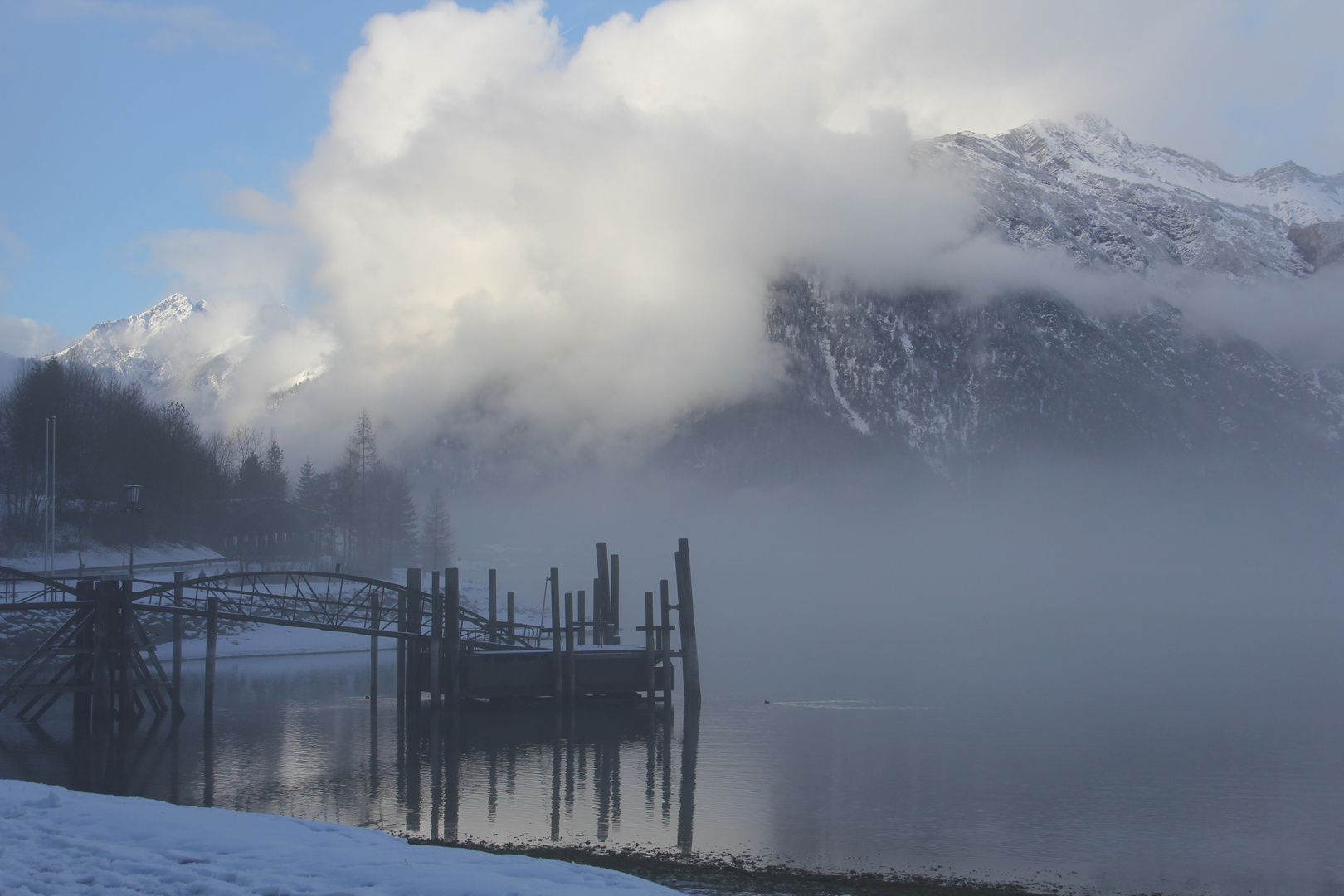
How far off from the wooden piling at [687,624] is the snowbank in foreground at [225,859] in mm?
31100

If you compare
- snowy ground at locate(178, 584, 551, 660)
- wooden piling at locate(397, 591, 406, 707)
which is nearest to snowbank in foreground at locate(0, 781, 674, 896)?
wooden piling at locate(397, 591, 406, 707)

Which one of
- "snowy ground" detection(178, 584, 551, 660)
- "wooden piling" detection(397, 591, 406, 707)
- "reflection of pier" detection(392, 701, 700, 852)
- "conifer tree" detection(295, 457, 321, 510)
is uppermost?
"conifer tree" detection(295, 457, 321, 510)

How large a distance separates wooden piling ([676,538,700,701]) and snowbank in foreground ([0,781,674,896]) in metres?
31.1

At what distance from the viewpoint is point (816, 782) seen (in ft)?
120

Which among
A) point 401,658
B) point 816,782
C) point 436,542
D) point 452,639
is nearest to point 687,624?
point 452,639

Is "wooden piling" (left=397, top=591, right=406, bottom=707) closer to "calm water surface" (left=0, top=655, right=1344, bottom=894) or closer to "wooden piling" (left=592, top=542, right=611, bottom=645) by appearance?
"calm water surface" (left=0, top=655, right=1344, bottom=894)

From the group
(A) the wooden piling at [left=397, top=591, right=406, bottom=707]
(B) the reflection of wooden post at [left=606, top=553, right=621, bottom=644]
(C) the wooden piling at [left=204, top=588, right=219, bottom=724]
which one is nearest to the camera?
(C) the wooden piling at [left=204, top=588, right=219, bottom=724]

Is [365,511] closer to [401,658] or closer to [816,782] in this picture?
[401,658]

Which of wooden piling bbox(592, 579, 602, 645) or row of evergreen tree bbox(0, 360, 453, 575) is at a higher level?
row of evergreen tree bbox(0, 360, 453, 575)

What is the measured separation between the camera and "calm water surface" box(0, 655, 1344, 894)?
2739 cm

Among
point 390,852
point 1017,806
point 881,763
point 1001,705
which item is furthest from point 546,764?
point 1001,705

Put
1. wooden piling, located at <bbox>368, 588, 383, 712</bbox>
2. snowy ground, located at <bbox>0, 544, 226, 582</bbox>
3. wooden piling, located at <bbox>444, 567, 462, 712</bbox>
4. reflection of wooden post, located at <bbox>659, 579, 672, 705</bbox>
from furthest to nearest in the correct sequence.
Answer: snowy ground, located at <bbox>0, 544, 226, 582</bbox> → reflection of wooden post, located at <bbox>659, 579, 672, 705</bbox> → wooden piling, located at <bbox>368, 588, 383, 712</bbox> → wooden piling, located at <bbox>444, 567, 462, 712</bbox>

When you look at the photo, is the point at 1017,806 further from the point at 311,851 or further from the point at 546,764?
the point at 311,851

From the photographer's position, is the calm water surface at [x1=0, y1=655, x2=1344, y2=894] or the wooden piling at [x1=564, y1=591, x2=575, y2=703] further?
the wooden piling at [x1=564, y1=591, x2=575, y2=703]
